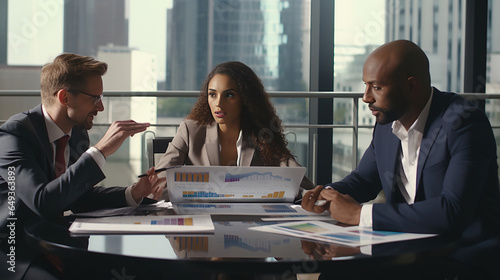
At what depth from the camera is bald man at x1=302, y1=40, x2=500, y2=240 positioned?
117 centimetres

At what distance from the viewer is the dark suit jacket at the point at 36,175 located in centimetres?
127

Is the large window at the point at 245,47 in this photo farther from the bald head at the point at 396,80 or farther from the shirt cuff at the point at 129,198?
the shirt cuff at the point at 129,198

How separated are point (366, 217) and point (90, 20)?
18.5 ft

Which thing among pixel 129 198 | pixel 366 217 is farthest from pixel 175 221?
pixel 366 217

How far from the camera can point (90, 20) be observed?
241 inches

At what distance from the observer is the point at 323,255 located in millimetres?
904

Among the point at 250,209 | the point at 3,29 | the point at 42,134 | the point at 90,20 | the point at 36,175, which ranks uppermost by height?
the point at 90,20

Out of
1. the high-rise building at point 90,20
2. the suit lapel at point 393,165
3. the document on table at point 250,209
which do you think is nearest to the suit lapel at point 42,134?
the document on table at point 250,209

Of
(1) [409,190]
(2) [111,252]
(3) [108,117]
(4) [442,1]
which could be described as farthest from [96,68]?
(4) [442,1]

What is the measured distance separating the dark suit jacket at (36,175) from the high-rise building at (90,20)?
12.9 feet

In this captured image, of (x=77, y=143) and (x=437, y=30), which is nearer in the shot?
Answer: (x=77, y=143)

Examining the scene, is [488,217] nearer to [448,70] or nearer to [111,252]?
[111,252]

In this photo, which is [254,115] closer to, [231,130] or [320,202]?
[231,130]

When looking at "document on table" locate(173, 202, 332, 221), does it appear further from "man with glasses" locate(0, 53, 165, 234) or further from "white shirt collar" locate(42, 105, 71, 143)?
"white shirt collar" locate(42, 105, 71, 143)
